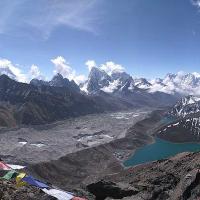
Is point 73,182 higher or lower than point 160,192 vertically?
lower

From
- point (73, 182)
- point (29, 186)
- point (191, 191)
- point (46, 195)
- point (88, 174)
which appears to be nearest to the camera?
point (191, 191)

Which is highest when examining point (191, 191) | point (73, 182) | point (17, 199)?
point (191, 191)

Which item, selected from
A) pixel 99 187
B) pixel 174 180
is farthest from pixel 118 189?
pixel 174 180

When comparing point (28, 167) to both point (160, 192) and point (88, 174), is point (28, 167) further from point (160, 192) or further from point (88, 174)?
point (160, 192)

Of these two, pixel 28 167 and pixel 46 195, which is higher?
pixel 46 195

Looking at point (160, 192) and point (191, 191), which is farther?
point (160, 192)

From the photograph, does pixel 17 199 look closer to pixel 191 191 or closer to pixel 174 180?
pixel 191 191

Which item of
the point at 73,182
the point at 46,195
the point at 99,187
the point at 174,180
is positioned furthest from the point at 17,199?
the point at 73,182

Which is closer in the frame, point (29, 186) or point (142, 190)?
point (29, 186)

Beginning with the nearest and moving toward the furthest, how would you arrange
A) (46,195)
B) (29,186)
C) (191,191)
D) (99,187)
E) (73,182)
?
(191,191) < (46,195) < (29,186) < (99,187) < (73,182)
